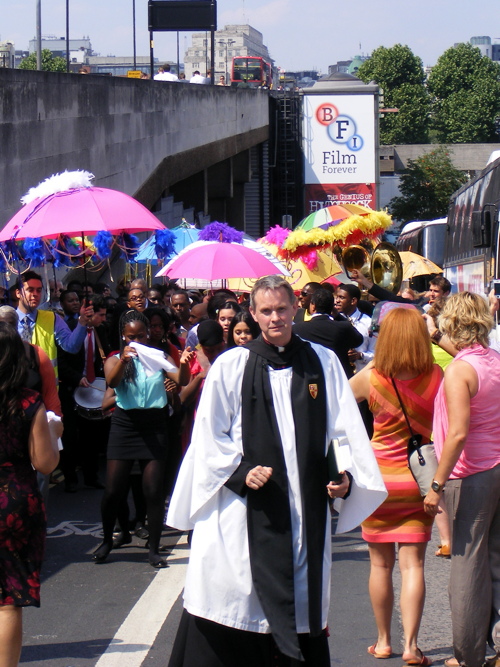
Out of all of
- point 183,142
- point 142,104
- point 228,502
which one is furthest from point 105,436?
point 183,142

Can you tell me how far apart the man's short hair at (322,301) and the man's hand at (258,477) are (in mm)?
4463

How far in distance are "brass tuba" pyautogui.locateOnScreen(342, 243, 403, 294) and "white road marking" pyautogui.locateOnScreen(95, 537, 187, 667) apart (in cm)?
709

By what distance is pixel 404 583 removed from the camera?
518 centimetres

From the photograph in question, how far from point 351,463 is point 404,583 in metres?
1.49

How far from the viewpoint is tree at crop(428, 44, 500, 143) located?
113938 millimetres

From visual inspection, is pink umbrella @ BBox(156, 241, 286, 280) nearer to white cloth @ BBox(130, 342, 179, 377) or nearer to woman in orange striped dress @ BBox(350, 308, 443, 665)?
white cloth @ BBox(130, 342, 179, 377)

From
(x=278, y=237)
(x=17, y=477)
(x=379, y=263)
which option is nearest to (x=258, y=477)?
(x=17, y=477)

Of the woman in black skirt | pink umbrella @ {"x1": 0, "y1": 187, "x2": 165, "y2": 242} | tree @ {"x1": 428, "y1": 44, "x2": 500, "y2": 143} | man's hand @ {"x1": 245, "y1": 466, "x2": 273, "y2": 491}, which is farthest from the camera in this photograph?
tree @ {"x1": 428, "y1": 44, "x2": 500, "y2": 143}

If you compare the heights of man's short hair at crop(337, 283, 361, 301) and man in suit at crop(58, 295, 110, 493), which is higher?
man's short hair at crop(337, 283, 361, 301)

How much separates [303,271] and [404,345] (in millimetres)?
7746

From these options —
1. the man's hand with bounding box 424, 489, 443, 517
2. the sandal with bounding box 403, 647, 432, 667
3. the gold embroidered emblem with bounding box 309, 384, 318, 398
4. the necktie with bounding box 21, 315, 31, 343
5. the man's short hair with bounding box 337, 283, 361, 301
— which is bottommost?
the sandal with bounding box 403, 647, 432, 667

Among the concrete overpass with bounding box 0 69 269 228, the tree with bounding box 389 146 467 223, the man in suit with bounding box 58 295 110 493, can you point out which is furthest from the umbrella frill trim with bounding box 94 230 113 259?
the tree with bounding box 389 146 467 223

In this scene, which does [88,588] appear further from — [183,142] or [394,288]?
[183,142]

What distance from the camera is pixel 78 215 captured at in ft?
27.8
